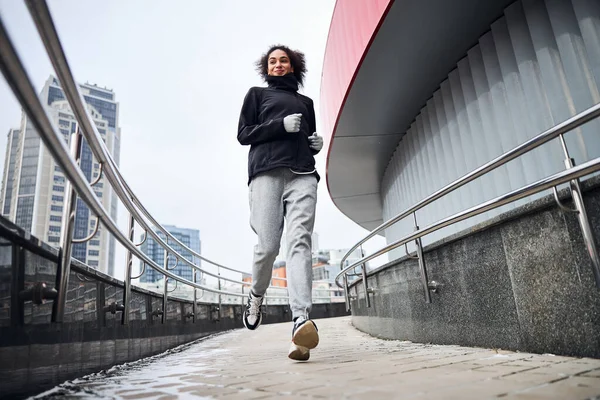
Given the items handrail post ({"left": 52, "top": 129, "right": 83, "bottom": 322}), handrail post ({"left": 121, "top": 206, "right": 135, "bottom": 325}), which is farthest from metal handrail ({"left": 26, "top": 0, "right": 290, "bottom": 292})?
handrail post ({"left": 121, "top": 206, "right": 135, "bottom": 325})

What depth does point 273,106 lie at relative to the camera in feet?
9.26

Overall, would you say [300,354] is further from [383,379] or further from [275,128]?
[275,128]

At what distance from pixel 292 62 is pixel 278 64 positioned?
14 cm

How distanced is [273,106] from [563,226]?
5.85 feet

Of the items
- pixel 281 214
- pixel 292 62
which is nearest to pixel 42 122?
pixel 281 214

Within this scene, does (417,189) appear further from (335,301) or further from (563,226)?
(335,301)

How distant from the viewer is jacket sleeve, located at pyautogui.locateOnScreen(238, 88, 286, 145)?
8.65 feet

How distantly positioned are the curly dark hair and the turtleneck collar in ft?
0.44

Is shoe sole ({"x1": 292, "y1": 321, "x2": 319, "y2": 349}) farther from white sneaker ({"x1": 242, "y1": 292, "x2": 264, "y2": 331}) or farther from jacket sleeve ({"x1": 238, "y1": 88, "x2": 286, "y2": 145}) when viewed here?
jacket sleeve ({"x1": 238, "y1": 88, "x2": 286, "y2": 145})

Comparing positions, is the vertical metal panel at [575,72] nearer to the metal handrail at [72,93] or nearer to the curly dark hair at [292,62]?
the curly dark hair at [292,62]

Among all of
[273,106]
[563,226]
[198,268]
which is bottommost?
[563,226]

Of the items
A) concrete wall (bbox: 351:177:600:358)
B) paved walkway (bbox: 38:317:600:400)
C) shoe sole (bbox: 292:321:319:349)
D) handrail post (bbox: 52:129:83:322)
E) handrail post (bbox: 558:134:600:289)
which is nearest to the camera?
paved walkway (bbox: 38:317:600:400)

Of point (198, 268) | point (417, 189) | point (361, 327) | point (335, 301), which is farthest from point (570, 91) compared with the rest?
point (335, 301)

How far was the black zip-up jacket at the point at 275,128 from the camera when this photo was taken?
2.65 metres
